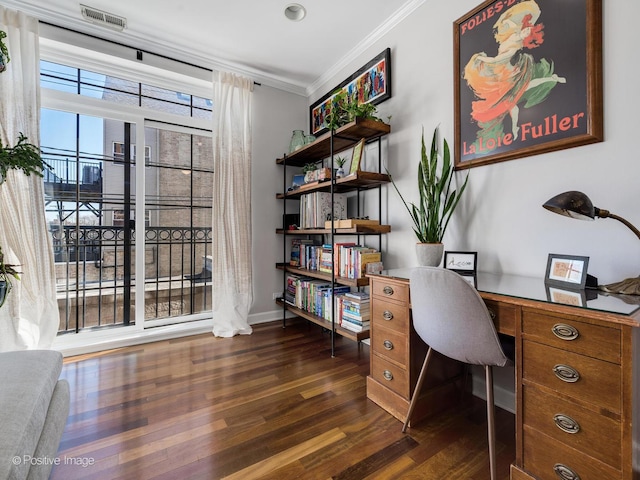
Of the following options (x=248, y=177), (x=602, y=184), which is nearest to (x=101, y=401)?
(x=248, y=177)

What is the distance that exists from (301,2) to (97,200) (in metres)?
2.37

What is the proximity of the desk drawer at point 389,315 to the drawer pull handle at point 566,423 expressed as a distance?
2.21ft

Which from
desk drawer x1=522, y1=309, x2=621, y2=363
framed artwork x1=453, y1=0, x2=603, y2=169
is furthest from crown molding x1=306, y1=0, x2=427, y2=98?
desk drawer x1=522, y1=309, x2=621, y2=363

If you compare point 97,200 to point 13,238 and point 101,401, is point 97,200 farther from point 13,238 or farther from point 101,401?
point 101,401

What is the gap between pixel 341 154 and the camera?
9.59ft

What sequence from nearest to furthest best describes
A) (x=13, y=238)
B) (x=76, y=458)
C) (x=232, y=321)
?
1. (x=76, y=458)
2. (x=13, y=238)
3. (x=232, y=321)

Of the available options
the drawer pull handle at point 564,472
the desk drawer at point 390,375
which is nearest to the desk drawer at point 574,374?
the drawer pull handle at point 564,472

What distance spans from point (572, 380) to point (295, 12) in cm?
279

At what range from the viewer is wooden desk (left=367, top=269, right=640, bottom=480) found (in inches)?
33.8

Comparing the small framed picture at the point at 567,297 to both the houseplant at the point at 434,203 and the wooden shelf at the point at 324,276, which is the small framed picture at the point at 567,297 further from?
the wooden shelf at the point at 324,276

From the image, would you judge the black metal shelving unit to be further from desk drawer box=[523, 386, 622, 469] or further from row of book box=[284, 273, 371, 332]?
desk drawer box=[523, 386, 622, 469]

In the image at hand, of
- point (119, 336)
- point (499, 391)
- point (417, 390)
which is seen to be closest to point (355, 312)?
point (417, 390)

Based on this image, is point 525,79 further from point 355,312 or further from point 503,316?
point 355,312

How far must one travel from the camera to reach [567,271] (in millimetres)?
1271
